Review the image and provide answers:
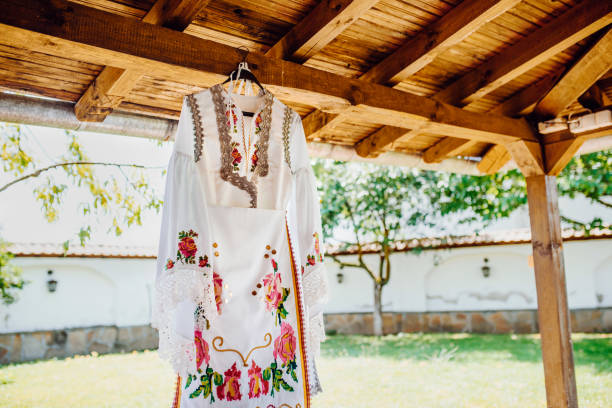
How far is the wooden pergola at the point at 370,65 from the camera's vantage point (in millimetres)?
1824

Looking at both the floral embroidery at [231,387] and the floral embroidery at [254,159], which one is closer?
the floral embroidery at [231,387]

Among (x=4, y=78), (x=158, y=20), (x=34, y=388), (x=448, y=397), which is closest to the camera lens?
(x=158, y=20)

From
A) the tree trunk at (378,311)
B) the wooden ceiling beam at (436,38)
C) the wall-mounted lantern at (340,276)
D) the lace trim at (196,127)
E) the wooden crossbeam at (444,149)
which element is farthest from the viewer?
the wall-mounted lantern at (340,276)

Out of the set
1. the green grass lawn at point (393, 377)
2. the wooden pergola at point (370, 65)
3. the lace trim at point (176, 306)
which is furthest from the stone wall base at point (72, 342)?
the lace trim at point (176, 306)

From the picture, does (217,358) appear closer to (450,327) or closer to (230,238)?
(230,238)

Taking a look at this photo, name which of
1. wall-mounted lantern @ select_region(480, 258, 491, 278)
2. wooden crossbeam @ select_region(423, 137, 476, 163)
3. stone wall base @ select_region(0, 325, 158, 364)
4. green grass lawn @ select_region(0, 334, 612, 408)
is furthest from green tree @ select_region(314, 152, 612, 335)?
wooden crossbeam @ select_region(423, 137, 476, 163)

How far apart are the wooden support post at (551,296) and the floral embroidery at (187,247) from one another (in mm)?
2535

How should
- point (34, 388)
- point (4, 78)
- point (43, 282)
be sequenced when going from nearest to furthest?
1. point (4, 78)
2. point (34, 388)
3. point (43, 282)

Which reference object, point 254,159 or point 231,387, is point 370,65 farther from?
point 231,387

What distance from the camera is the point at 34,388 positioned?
581 centimetres

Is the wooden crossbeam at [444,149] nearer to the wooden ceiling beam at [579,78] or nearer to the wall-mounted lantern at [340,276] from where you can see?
the wooden ceiling beam at [579,78]

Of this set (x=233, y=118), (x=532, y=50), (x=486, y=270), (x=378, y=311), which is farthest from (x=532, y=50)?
(x=378, y=311)

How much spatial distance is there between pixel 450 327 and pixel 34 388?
23.6 ft

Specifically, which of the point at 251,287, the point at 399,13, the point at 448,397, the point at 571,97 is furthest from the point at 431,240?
the point at 251,287
